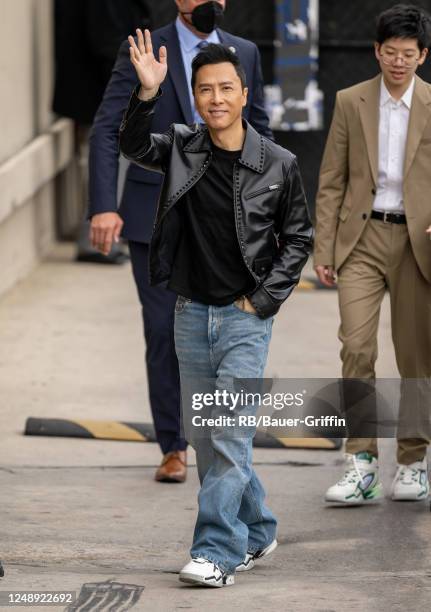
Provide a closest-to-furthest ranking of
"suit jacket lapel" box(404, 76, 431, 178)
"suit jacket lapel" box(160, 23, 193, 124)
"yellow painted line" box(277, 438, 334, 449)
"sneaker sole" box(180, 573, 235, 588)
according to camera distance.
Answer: "sneaker sole" box(180, 573, 235, 588), "suit jacket lapel" box(404, 76, 431, 178), "suit jacket lapel" box(160, 23, 193, 124), "yellow painted line" box(277, 438, 334, 449)

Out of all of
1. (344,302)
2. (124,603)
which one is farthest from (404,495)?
(124,603)

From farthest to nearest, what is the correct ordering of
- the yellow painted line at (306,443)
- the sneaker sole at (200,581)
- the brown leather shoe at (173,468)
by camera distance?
the yellow painted line at (306,443)
the brown leather shoe at (173,468)
the sneaker sole at (200,581)

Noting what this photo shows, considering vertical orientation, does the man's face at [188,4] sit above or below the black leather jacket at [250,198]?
above

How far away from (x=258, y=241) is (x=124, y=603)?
128 cm

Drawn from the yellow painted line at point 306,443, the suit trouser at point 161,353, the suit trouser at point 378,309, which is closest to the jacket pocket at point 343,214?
the suit trouser at point 378,309

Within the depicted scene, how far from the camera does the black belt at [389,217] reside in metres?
6.30

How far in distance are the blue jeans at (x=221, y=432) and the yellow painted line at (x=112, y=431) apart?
2.12 meters

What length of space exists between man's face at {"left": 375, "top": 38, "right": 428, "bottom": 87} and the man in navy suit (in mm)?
691

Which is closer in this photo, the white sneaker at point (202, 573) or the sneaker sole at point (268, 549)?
the white sneaker at point (202, 573)

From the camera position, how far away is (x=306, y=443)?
7.42 meters

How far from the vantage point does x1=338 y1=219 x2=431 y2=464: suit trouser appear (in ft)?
20.7

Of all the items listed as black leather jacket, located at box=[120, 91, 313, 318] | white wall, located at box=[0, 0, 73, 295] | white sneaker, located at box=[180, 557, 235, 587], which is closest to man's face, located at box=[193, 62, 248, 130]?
black leather jacket, located at box=[120, 91, 313, 318]

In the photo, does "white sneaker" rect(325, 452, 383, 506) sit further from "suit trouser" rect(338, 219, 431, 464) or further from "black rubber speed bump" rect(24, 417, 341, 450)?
"black rubber speed bump" rect(24, 417, 341, 450)

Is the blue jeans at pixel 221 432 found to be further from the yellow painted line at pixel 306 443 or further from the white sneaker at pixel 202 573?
the yellow painted line at pixel 306 443
